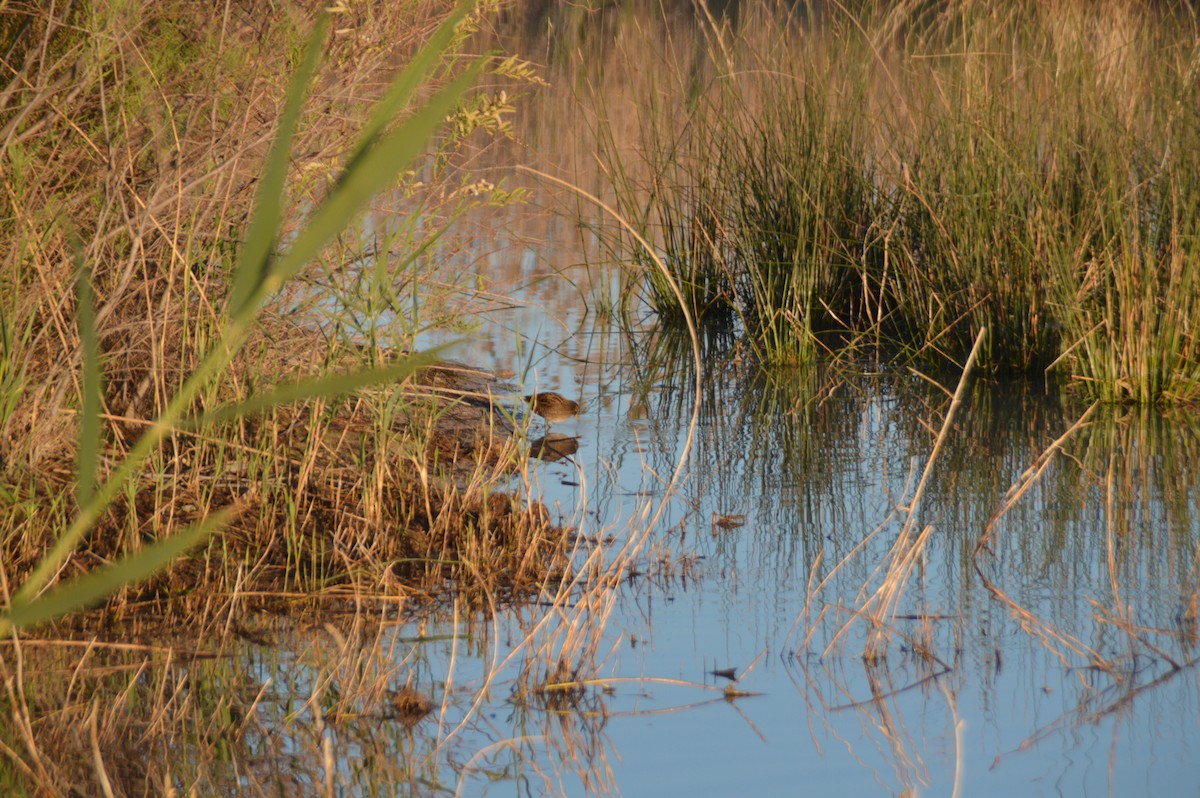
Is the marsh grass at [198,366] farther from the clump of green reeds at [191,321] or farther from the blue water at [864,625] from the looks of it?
the blue water at [864,625]

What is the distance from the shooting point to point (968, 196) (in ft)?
16.9

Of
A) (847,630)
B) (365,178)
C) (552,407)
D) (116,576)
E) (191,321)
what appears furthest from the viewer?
(552,407)

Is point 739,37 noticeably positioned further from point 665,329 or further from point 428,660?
point 428,660

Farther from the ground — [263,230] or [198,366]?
[198,366]

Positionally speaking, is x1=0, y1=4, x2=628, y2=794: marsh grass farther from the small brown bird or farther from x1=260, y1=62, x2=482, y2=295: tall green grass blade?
x1=260, y1=62, x2=482, y2=295: tall green grass blade

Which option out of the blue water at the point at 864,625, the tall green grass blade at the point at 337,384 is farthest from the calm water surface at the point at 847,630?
the tall green grass blade at the point at 337,384

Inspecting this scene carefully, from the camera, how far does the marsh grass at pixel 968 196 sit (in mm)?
4762

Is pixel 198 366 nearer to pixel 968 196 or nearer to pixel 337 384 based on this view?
pixel 337 384

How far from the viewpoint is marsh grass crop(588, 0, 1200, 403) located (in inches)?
187

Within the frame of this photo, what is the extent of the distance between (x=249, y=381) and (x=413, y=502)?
0.53 metres

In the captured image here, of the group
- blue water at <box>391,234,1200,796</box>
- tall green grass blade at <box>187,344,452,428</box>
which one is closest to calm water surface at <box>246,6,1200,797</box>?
blue water at <box>391,234,1200,796</box>

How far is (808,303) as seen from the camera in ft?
18.4

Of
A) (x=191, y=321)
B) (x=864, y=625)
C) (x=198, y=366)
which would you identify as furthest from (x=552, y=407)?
(x=864, y=625)

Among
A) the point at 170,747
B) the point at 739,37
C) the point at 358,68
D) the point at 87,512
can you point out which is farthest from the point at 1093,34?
the point at 87,512
